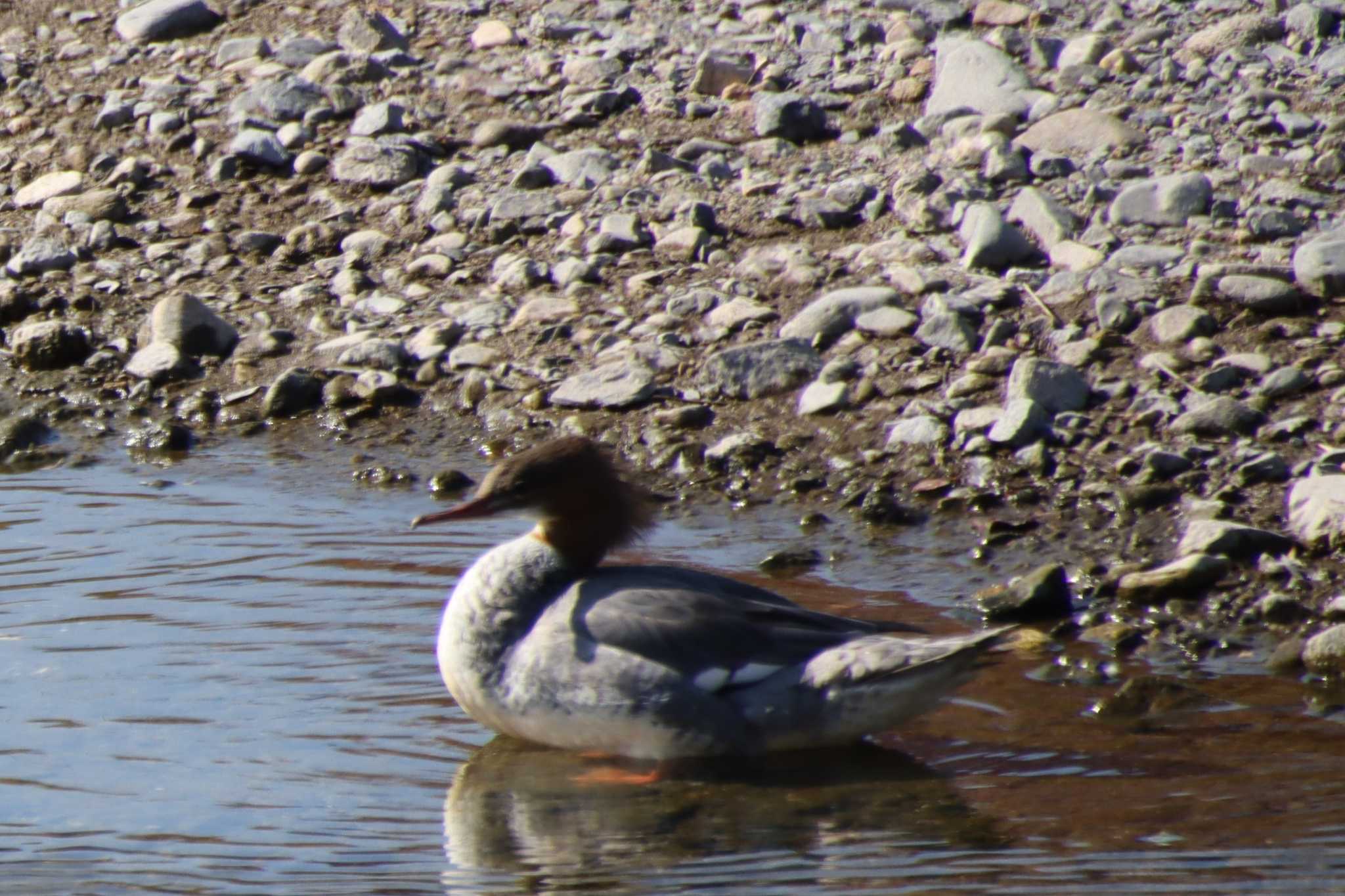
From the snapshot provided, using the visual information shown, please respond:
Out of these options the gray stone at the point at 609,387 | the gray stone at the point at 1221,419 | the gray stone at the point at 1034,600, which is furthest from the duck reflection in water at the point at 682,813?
the gray stone at the point at 609,387

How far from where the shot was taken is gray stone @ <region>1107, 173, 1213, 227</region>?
7.36m

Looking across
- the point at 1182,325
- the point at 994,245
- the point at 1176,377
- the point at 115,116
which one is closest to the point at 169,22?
the point at 115,116

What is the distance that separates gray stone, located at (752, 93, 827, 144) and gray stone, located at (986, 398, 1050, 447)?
8.83 feet

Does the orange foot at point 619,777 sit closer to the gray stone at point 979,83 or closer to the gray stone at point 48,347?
the gray stone at point 48,347

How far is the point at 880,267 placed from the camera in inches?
294

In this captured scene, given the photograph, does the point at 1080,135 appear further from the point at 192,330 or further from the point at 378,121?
the point at 192,330

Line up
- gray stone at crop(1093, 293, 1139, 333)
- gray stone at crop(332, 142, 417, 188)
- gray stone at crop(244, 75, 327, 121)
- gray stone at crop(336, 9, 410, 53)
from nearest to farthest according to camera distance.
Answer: gray stone at crop(1093, 293, 1139, 333) → gray stone at crop(332, 142, 417, 188) → gray stone at crop(244, 75, 327, 121) → gray stone at crop(336, 9, 410, 53)

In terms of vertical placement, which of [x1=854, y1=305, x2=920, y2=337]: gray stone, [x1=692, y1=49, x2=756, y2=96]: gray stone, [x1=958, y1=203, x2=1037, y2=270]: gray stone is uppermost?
[x1=692, y1=49, x2=756, y2=96]: gray stone

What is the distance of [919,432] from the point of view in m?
6.50

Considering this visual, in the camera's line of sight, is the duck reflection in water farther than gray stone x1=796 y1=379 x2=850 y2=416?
No

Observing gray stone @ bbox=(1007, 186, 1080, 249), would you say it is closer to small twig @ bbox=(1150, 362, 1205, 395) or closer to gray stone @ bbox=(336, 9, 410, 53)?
small twig @ bbox=(1150, 362, 1205, 395)

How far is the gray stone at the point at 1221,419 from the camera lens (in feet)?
20.0

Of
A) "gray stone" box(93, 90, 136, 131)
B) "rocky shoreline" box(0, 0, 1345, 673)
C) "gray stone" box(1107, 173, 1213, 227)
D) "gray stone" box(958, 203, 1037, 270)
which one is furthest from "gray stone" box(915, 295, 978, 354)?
"gray stone" box(93, 90, 136, 131)

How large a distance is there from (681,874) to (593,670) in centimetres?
92
